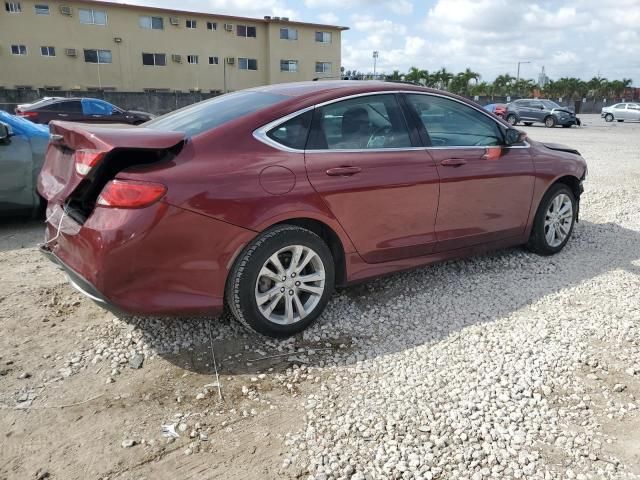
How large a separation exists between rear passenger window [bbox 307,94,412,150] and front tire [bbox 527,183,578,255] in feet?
6.08

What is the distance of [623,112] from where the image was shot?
3669 centimetres

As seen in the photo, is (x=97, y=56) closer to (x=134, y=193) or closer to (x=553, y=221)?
(x=553, y=221)

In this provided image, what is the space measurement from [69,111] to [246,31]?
27980mm

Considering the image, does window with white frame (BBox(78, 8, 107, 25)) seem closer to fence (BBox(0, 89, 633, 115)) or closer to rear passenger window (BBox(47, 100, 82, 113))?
fence (BBox(0, 89, 633, 115))

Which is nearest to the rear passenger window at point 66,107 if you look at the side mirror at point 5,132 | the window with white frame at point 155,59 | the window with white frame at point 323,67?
the side mirror at point 5,132

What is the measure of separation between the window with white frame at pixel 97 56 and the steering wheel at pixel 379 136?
39.2 meters

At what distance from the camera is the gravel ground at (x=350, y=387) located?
2.37 m

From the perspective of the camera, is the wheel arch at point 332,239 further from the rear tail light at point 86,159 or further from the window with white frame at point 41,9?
the window with white frame at point 41,9

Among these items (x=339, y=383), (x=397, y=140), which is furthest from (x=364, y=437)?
(x=397, y=140)

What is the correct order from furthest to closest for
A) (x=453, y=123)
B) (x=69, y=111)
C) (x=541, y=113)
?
(x=541, y=113) → (x=69, y=111) → (x=453, y=123)

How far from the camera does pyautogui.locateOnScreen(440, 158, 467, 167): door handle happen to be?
3990mm

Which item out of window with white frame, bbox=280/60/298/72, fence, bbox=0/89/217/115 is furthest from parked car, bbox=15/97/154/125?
window with white frame, bbox=280/60/298/72

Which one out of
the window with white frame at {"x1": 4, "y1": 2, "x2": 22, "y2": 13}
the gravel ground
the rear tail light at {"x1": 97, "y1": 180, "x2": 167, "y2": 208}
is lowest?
the gravel ground

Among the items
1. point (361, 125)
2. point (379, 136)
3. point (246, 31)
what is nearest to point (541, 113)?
point (246, 31)
